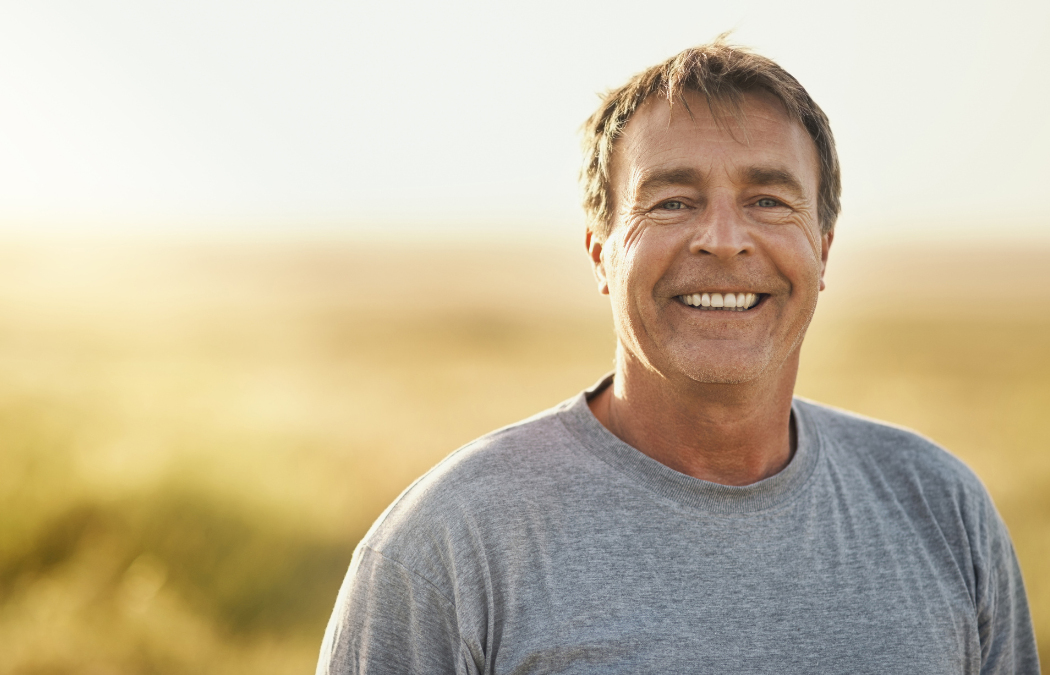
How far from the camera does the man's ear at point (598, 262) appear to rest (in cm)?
242

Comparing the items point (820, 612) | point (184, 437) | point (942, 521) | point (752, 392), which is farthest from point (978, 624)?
point (184, 437)

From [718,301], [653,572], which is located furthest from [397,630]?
[718,301]

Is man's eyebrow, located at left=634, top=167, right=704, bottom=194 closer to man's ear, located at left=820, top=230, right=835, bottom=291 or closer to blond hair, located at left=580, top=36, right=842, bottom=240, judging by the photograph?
blond hair, located at left=580, top=36, right=842, bottom=240

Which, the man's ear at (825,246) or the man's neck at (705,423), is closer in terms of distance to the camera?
the man's neck at (705,423)

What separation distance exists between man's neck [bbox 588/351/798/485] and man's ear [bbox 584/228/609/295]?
264 mm

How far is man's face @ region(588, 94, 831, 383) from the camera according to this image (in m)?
2.08

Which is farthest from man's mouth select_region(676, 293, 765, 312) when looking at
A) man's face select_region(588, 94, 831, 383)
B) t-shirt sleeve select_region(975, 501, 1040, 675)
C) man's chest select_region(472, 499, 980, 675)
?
t-shirt sleeve select_region(975, 501, 1040, 675)

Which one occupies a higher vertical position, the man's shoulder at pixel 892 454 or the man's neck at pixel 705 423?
the man's neck at pixel 705 423

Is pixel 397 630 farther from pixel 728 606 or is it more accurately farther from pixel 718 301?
pixel 718 301

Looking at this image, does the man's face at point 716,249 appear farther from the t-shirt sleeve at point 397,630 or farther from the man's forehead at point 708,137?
the t-shirt sleeve at point 397,630

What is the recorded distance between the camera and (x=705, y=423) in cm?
219

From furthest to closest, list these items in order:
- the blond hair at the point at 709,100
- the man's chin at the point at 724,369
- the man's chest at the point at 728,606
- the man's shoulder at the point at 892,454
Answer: the man's shoulder at the point at 892,454, the blond hair at the point at 709,100, the man's chin at the point at 724,369, the man's chest at the point at 728,606

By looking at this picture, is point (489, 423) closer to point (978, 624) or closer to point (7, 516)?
point (7, 516)

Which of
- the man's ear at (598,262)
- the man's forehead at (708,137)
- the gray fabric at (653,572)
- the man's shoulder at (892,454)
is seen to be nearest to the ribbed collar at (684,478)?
the gray fabric at (653,572)
